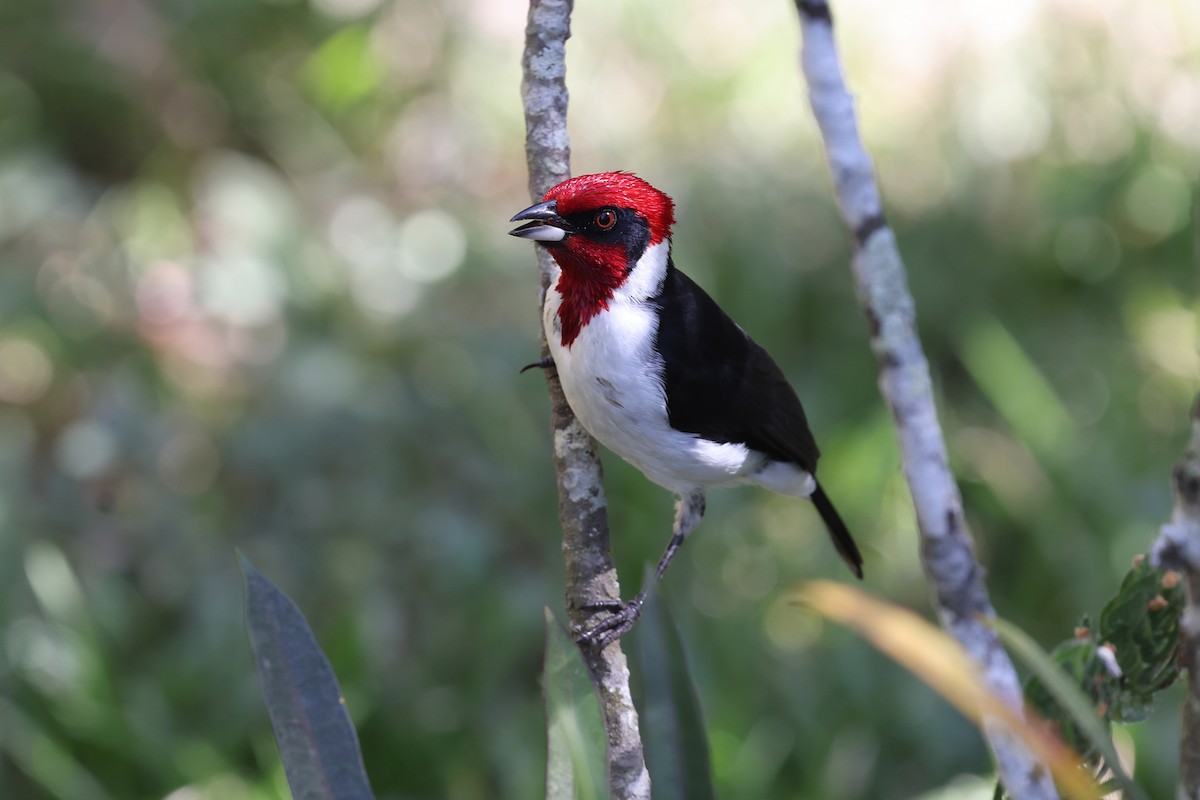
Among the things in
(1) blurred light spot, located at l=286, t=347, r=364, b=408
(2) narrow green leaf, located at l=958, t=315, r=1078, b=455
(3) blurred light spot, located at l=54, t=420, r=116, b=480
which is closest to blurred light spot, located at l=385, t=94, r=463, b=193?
(1) blurred light spot, located at l=286, t=347, r=364, b=408

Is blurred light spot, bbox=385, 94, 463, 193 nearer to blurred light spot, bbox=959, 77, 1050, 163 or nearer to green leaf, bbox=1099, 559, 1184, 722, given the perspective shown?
blurred light spot, bbox=959, 77, 1050, 163

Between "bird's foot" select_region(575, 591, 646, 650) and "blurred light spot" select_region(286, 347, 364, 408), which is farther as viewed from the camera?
"blurred light spot" select_region(286, 347, 364, 408)

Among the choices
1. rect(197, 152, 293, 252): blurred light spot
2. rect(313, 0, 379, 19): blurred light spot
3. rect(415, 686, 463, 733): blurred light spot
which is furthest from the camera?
rect(313, 0, 379, 19): blurred light spot

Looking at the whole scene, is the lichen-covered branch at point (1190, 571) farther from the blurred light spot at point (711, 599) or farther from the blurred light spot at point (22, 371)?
the blurred light spot at point (22, 371)

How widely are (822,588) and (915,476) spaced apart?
0.29 metres

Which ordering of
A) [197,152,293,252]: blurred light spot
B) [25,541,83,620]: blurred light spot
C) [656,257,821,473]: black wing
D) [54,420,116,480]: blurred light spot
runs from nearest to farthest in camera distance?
[656,257,821,473]: black wing
[25,541,83,620]: blurred light spot
[54,420,116,480]: blurred light spot
[197,152,293,252]: blurred light spot

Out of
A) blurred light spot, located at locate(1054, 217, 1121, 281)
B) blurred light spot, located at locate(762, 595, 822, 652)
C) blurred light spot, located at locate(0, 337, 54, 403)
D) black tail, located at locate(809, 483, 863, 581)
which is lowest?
blurred light spot, located at locate(762, 595, 822, 652)

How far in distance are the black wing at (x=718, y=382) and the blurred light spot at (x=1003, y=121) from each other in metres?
2.67

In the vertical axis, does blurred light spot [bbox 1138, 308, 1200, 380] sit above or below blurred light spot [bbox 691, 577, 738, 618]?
above

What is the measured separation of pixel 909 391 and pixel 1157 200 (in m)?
3.51

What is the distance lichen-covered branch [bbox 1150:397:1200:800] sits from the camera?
1202 mm

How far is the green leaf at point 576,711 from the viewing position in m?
1.31

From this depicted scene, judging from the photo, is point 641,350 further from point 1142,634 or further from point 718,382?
point 1142,634

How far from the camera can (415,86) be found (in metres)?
5.03
